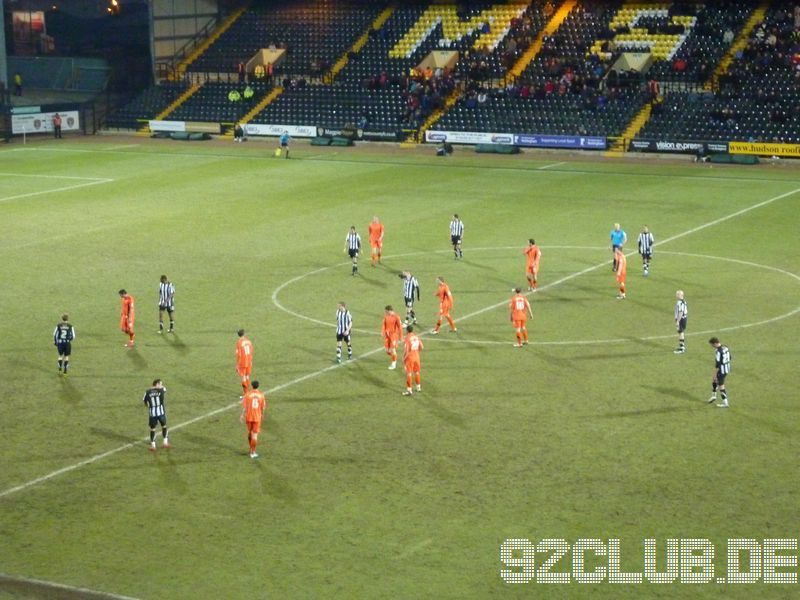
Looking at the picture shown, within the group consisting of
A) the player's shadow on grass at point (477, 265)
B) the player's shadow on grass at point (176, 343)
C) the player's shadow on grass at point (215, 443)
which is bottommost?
the player's shadow on grass at point (215, 443)

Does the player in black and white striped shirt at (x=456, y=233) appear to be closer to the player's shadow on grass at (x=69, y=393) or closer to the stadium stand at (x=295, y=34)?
the player's shadow on grass at (x=69, y=393)

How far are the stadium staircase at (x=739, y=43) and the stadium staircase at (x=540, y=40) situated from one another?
436 inches

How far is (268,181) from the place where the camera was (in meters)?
58.8

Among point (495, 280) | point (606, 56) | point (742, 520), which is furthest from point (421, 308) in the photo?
point (606, 56)

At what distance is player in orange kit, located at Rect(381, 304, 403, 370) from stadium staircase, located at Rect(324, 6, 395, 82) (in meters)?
53.2

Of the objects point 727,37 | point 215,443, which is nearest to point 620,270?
point 215,443

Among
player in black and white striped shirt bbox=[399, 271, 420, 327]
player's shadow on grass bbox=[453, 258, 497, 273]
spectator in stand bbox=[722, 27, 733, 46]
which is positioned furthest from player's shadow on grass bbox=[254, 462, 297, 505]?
spectator in stand bbox=[722, 27, 733, 46]

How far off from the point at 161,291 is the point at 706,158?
128 feet

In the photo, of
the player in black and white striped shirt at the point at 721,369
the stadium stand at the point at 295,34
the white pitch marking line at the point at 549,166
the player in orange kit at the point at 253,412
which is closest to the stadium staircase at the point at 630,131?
the white pitch marking line at the point at 549,166

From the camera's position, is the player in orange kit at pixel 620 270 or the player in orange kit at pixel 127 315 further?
the player in orange kit at pixel 620 270

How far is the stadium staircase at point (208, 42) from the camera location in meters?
84.5

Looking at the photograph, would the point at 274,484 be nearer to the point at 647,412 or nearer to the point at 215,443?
the point at 215,443

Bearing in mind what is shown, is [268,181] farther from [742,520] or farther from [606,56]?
[742,520]

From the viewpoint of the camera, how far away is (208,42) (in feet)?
284
